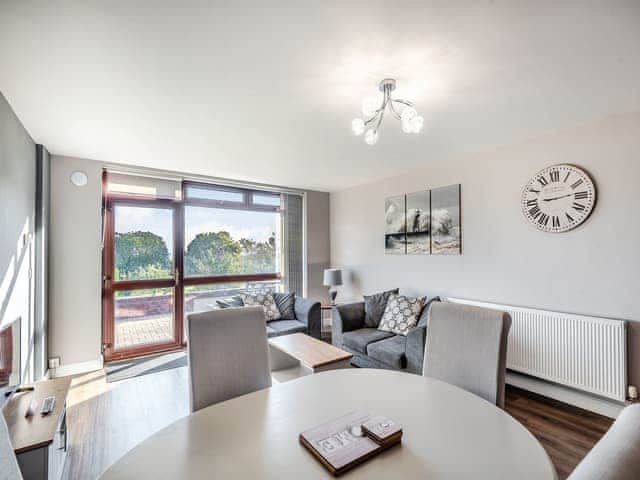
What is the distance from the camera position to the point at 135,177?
396 centimetres

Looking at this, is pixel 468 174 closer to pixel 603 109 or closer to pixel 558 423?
pixel 603 109

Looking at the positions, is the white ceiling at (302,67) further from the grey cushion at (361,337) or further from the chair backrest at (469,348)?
the grey cushion at (361,337)

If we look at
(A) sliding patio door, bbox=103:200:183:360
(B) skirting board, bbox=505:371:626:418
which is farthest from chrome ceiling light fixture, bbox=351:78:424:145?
(A) sliding patio door, bbox=103:200:183:360

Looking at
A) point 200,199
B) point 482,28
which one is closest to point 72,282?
point 200,199

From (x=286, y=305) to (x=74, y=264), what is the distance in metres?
2.59

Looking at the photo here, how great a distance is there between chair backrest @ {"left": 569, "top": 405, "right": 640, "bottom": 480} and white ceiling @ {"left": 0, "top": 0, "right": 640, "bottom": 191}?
164 cm

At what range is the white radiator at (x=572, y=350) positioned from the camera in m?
2.38

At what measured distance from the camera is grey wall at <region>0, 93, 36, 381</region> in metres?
2.11

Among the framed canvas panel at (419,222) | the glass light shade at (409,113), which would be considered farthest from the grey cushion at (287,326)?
the glass light shade at (409,113)

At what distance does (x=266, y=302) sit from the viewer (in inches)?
165

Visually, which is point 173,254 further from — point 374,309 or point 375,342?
point 375,342

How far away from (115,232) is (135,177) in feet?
2.52

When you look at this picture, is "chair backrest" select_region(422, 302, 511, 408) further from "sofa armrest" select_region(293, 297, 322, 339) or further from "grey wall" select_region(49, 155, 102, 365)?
"grey wall" select_region(49, 155, 102, 365)

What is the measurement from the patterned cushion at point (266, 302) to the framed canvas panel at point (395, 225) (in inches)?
72.2
